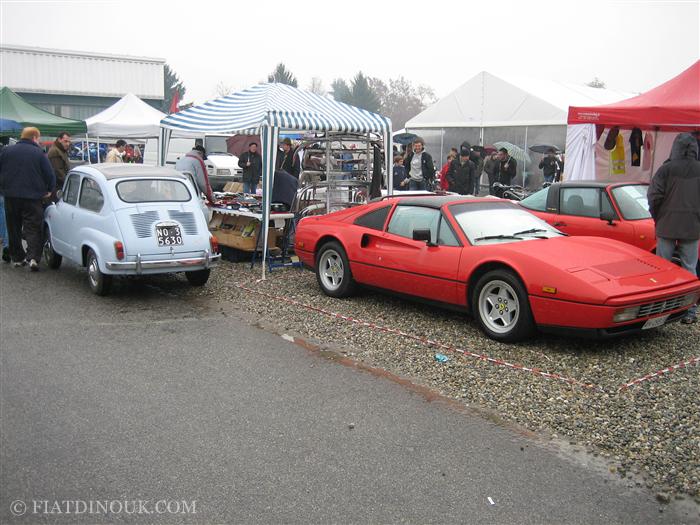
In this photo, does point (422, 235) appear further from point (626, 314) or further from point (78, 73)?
point (78, 73)

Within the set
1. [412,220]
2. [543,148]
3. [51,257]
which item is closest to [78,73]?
[543,148]

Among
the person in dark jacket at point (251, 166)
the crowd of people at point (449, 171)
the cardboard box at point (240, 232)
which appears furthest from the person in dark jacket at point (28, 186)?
the crowd of people at point (449, 171)

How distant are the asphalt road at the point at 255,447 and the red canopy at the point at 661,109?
7310 millimetres

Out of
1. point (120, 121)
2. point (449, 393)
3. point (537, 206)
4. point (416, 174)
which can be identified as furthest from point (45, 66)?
point (449, 393)

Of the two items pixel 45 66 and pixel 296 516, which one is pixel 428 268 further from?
pixel 45 66

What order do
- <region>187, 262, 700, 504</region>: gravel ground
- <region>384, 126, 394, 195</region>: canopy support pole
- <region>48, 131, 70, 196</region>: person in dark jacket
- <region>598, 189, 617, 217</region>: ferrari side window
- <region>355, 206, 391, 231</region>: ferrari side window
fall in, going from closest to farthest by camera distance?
<region>187, 262, 700, 504</region>: gravel ground
<region>355, 206, 391, 231</region>: ferrari side window
<region>598, 189, 617, 217</region>: ferrari side window
<region>384, 126, 394, 195</region>: canopy support pole
<region>48, 131, 70, 196</region>: person in dark jacket

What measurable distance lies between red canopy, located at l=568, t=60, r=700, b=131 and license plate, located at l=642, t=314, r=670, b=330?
5.19 metres

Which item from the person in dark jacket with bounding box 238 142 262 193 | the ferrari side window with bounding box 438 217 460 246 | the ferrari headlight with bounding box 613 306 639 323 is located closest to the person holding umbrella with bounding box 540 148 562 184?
the person in dark jacket with bounding box 238 142 262 193

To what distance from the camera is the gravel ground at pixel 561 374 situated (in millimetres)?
4168

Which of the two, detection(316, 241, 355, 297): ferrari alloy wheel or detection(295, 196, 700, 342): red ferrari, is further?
detection(316, 241, 355, 297): ferrari alloy wheel

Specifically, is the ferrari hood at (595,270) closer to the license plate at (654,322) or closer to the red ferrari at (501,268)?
the red ferrari at (501,268)

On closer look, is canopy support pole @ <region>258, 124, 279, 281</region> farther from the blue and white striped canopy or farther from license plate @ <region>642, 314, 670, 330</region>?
license plate @ <region>642, 314, 670, 330</region>

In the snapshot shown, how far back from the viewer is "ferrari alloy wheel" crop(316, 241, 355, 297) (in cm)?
804

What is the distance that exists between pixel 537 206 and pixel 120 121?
47.0 feet
